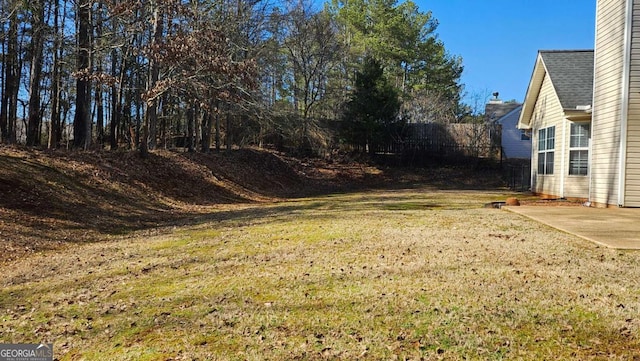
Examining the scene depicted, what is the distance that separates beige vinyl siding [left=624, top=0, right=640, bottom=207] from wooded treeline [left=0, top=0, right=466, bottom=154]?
9869 mm

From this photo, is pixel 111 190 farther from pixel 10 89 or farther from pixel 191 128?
pixel 10 89

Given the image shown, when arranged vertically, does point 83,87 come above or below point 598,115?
above

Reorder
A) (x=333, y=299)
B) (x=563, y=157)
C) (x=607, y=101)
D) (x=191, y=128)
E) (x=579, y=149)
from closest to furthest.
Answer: (x=333, y=299) → (x=607, y=101) → (x=579, y=149) → (x=563, y=157) → (x=191, y=128)

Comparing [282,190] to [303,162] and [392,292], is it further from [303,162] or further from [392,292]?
[392,292]

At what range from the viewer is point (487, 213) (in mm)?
9641

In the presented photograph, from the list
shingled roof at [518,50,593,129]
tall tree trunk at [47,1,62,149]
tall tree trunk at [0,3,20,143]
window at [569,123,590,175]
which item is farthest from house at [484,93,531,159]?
tall tree trunk at [0,3,20,143]

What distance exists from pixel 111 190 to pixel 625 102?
12.1 m

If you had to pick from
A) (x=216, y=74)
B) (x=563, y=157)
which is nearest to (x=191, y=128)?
(x=216, y=74)

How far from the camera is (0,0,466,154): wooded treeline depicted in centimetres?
1339

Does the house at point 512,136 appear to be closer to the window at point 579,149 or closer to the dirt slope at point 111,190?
the dirt slope at point 111,190

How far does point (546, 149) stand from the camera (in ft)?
46.6

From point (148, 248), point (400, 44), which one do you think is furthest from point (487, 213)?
point (400, 44)

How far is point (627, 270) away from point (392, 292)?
266cm

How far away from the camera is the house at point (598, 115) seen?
9445 mm
